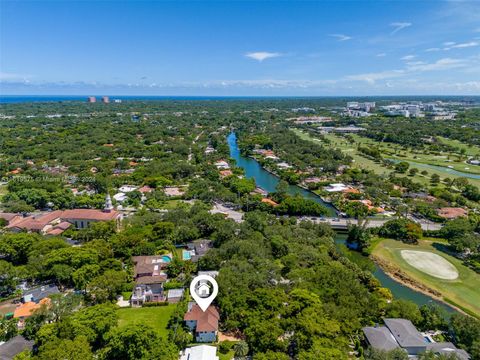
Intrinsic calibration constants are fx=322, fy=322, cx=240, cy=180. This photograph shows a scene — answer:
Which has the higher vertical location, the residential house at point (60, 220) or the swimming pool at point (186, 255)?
the residential house at point (60, 220)

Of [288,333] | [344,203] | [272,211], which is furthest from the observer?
[344,203]

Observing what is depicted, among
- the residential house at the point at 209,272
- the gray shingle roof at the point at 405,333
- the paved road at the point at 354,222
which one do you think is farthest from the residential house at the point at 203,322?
the paved road at the point at 354,222

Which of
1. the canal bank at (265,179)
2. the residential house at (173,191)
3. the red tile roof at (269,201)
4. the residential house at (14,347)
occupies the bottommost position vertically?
the canal bank at (265,179)

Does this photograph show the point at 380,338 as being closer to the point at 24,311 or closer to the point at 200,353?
the point at 200,353

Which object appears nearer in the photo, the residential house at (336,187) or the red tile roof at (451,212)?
the red tile roof at (451,212)

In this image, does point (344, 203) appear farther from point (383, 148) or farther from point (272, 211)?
point (383, 148)

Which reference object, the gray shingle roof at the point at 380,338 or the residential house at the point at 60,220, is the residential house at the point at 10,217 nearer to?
the residential house at the point at 60,220

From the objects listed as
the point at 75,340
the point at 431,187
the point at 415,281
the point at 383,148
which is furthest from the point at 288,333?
the point at 383,148
